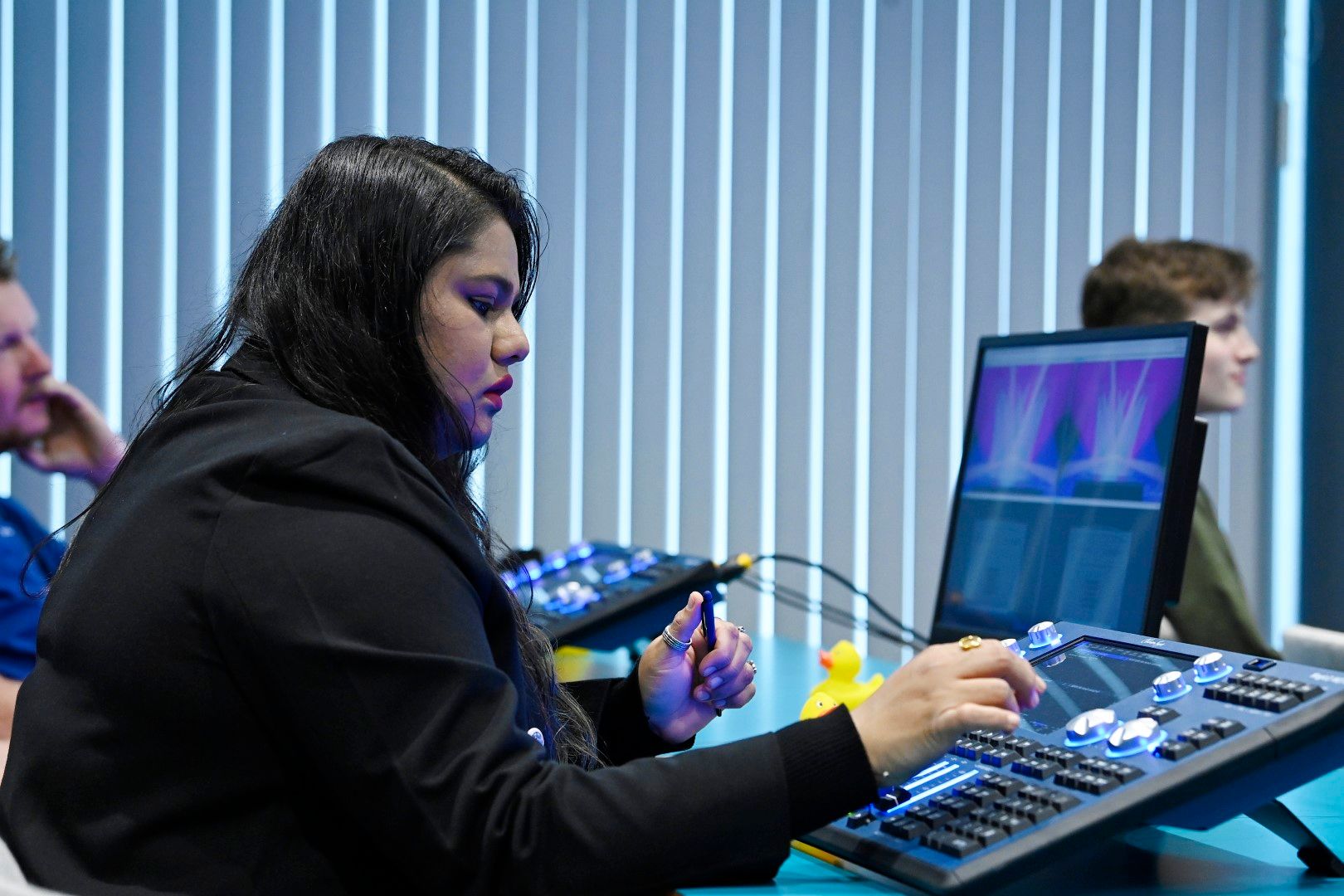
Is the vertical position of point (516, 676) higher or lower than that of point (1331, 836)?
higher

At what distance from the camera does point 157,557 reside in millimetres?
700

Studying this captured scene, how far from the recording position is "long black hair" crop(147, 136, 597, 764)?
83cm

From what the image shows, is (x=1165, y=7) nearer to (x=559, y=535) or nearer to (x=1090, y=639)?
(x=559, y=535)

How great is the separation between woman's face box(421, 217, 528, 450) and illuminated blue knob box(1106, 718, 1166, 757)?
1.49 feet

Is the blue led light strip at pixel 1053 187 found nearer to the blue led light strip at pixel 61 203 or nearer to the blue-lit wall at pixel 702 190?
the blue-lit wall at pixel 702 190

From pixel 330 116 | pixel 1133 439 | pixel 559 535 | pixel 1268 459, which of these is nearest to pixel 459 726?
pixel 1133 439

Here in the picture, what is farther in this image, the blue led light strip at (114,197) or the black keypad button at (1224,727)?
the blue led light strip at (114,197)

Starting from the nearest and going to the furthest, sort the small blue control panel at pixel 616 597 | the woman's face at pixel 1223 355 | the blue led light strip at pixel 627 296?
the small blue control panel at pixel 616 597, the woman's face at pixel 1223 355, the blue led light strip at pixel 627 296

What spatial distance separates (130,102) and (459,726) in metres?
2.39

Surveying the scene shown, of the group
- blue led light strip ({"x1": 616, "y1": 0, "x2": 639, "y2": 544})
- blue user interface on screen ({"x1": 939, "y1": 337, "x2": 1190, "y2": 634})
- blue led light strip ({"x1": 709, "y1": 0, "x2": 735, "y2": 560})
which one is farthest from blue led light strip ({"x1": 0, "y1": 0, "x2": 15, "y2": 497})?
blue user interface on screen ({"x1": 939, "y1": 337, "x2": 1190, "y2": 634})

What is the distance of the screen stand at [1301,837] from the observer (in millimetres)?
797

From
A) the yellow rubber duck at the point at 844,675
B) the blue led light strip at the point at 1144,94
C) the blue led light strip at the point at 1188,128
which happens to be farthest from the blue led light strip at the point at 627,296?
the yellow rubber duck at the point at 844,675

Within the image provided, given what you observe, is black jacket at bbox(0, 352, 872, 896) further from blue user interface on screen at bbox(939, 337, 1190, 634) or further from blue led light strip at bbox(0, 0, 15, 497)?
blue led light strip at bbox(0, 0, 15, 497)

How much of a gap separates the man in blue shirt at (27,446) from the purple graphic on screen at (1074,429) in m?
1.09
